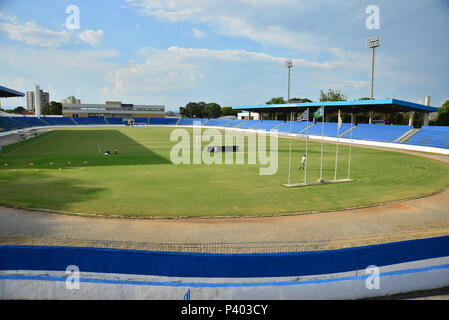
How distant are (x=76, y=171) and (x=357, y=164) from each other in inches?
1080

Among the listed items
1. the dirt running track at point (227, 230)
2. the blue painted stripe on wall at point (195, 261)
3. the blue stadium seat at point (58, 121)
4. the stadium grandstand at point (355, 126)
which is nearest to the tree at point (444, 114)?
the stadium grandstand at point (355, 126)

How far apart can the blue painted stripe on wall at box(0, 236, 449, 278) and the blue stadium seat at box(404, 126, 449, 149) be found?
45.5 meters

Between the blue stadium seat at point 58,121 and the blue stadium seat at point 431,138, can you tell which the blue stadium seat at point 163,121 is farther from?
the blue stadium seat at point 431,138

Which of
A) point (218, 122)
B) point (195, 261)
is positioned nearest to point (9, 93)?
point (218, 122)

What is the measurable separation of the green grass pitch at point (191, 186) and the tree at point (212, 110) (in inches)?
5625

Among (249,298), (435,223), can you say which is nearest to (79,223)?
(249,298)

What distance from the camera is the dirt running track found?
37.8 ft

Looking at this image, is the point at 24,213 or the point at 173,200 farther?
the point at 173,200

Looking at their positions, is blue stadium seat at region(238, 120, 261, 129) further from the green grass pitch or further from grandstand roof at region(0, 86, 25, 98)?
the green grass pitch

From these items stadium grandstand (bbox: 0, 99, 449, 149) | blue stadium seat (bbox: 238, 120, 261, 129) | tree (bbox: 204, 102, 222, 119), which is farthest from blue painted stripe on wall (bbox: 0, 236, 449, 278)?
tree (bbox: 204, 102, 222, 119)

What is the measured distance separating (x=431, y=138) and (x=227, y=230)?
158 feet

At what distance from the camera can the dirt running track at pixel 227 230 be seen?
37.8 ft

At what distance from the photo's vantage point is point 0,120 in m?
71.9
